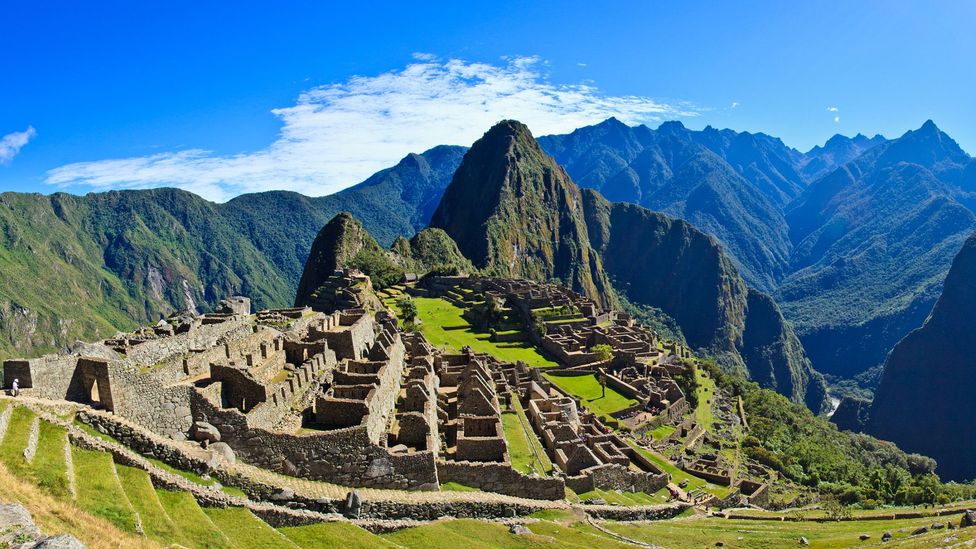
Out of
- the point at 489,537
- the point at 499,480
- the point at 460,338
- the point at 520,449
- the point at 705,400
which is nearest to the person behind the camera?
the point at 489,537

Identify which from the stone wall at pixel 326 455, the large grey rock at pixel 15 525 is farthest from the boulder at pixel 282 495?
the large grey rock at pixel 15 525

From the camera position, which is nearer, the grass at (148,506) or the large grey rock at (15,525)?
the large grey rock at (15,525)

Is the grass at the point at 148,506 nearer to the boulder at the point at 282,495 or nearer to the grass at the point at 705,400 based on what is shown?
the boulder at the point at 282,495

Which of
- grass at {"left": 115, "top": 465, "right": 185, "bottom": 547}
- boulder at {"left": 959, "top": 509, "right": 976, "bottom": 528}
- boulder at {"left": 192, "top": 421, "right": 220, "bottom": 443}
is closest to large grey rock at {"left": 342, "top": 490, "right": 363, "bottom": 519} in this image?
boulder at {"left": 192, "top": 421, "right": 220, "bottom": 443}

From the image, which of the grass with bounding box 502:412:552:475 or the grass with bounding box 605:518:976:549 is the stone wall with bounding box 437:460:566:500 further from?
the grass with bounding box 605:518:976:549

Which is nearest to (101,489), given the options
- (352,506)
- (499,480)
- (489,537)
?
(352,506)

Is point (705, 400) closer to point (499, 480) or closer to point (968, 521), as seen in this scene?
point (968, 521)

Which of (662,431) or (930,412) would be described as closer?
(662,431)
